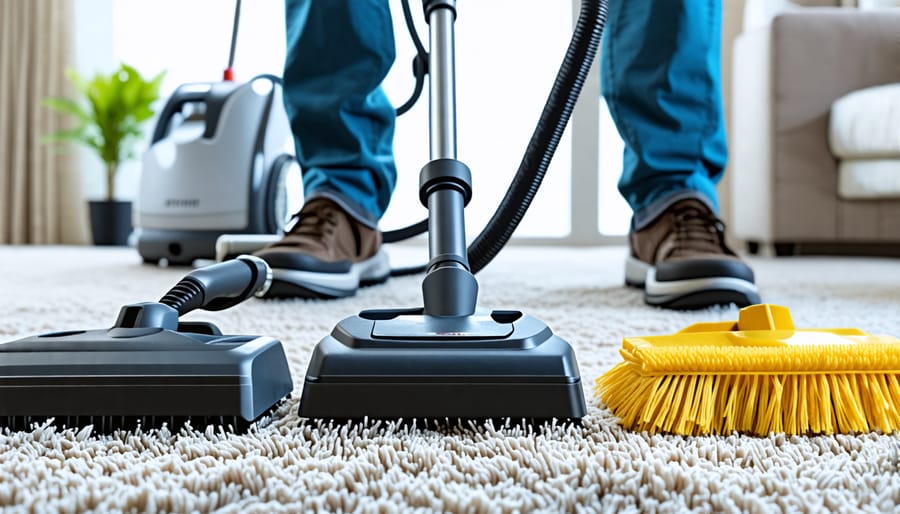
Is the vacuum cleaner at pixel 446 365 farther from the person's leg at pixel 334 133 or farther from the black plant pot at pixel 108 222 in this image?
the black plant pot at pixel 108 222

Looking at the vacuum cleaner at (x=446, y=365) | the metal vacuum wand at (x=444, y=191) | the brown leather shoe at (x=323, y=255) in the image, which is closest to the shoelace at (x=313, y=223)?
the brown leather shoe at (x=323, y=255)

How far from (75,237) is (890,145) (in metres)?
3.40

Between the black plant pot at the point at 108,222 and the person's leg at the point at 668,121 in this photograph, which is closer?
the person's leg at the point at 668,121

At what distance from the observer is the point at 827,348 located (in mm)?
431

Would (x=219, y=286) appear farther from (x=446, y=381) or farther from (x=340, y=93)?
(x=340, y=93)

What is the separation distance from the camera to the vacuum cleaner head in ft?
1.33

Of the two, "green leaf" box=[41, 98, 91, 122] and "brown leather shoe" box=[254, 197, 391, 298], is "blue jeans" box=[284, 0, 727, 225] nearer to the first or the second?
Answer: "brown leather shoe" box=[254, 197, 391, 298]

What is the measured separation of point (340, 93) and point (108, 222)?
2.61 m

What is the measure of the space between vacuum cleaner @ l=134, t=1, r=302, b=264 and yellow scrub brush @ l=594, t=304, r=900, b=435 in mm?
1577

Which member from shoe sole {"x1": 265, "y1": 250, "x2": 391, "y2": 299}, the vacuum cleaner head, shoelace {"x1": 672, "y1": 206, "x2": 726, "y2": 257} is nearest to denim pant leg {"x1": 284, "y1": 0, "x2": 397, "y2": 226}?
shoe sole {"x1": 265, "y1": 250, "x2": 391, "y2": 299}

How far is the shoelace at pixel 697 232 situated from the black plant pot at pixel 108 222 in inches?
115

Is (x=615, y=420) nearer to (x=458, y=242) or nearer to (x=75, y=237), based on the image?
(x=458, y=242)

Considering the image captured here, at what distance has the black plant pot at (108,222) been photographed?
344 centimetres

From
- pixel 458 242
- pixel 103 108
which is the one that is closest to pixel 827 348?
pixel 458 242
